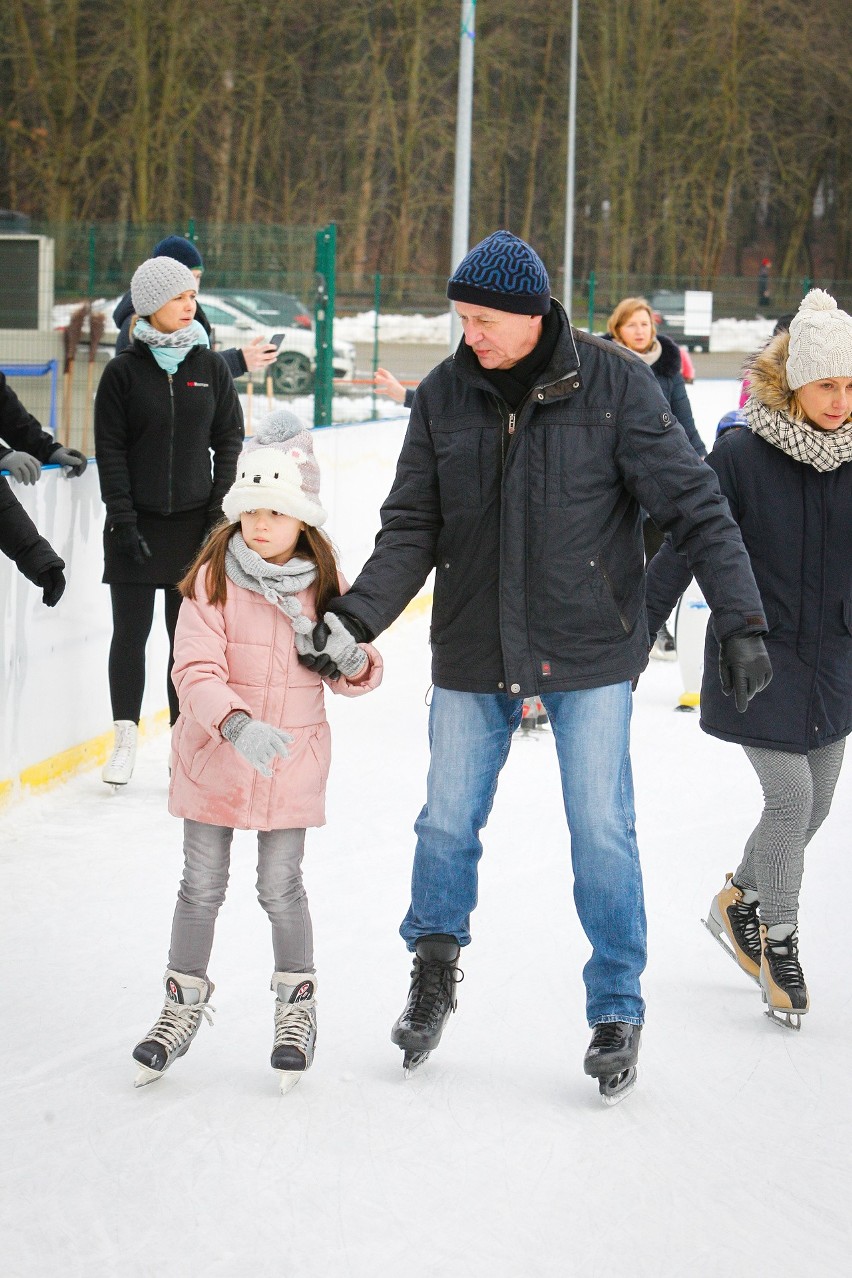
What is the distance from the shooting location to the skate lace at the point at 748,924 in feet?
10.9

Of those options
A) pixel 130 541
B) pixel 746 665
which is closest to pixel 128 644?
pixel 130 541

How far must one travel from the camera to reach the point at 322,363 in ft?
30.4

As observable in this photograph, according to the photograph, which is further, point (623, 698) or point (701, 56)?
point (701, 56)

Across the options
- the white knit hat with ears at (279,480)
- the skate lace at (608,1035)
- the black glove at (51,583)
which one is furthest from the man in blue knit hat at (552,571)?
the black glove at (51,583)

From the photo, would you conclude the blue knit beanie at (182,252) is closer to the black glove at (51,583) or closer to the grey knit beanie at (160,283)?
the grey knit beanie at (160,283)

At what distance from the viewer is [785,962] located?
3.12 m

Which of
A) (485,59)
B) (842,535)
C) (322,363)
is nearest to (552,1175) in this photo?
(842,535)

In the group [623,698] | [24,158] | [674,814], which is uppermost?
[24,158]

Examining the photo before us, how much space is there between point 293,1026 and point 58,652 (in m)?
2.27

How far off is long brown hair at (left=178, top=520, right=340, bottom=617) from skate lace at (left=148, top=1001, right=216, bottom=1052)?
0.71m

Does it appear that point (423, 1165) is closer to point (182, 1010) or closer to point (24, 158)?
point (182, 1010)

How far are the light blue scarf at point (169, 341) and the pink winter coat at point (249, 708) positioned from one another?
1995 mm

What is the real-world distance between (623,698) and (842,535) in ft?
2.02

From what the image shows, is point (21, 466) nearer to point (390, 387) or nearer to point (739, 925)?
point (390, 387)
